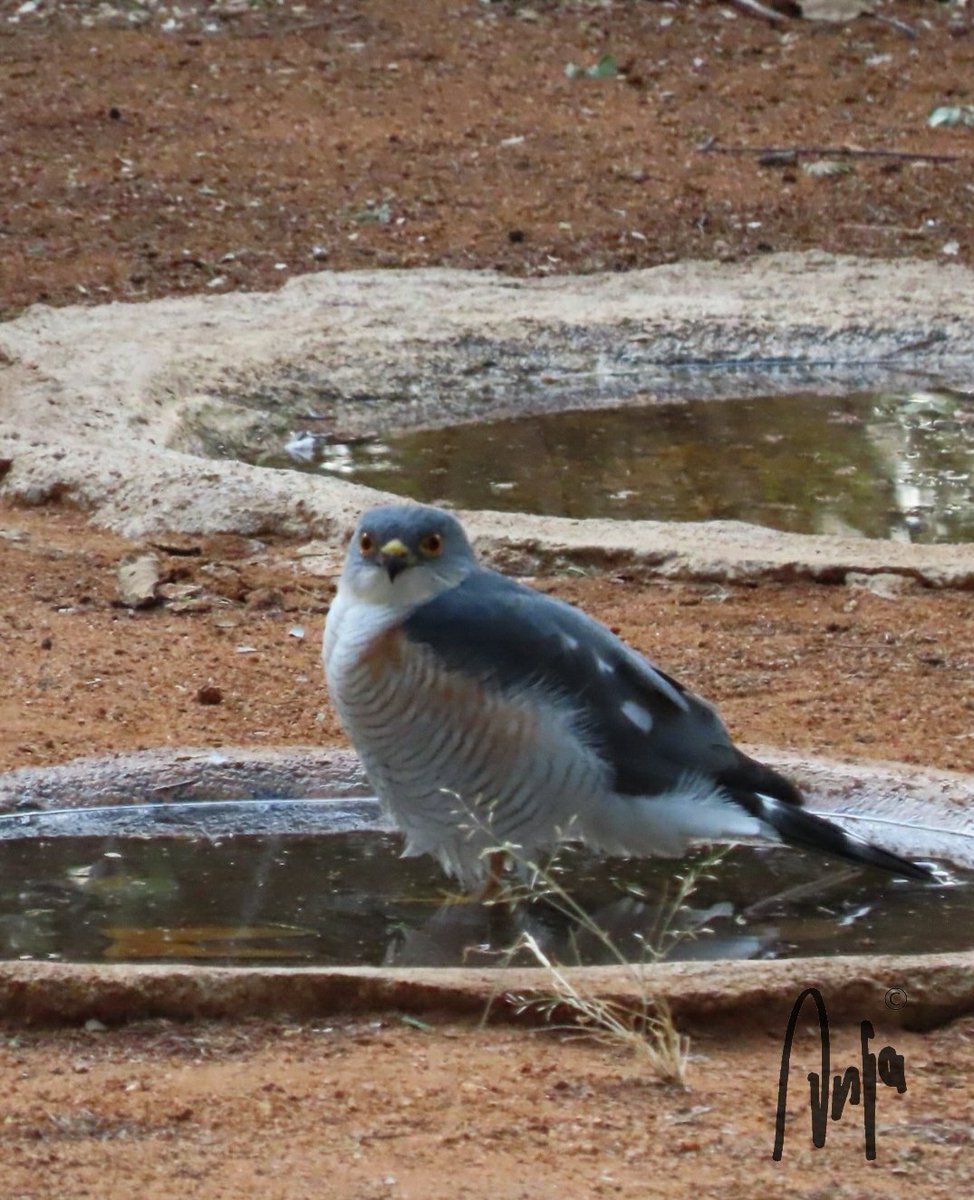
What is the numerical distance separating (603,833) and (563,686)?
337 mm

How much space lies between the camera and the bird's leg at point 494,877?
4281 mm

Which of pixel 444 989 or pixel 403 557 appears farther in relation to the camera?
pixel 403 557

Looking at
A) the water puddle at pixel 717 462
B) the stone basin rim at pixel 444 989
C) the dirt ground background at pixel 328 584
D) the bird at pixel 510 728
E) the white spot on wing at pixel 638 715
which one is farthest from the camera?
the water puddle at pixel 717 462

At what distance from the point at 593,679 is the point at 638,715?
0.14 metres

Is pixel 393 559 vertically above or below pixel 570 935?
above

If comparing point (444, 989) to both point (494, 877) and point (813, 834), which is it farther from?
point (813, 834)

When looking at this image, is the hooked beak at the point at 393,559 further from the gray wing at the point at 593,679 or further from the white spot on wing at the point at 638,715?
the white spot on wing at the point at 638,715

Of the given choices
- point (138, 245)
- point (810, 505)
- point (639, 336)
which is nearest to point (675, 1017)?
point (810, 505)

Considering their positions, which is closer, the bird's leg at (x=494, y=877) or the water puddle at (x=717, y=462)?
the bird's leg at (x=494, y=877)

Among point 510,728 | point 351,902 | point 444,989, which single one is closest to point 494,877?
point 351,902

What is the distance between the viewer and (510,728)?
4.06 metres

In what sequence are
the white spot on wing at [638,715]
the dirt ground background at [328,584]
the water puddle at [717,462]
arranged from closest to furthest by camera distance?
the dirt ground background at [328,584] → the white spot on wing at [638,715] → the water puddle at [717,462]

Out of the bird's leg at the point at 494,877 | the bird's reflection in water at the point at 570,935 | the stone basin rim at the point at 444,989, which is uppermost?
the stone basin rim at the point at 444,989

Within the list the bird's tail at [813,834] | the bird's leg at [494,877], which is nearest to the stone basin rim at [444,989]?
the bird's tail at [813,834]
